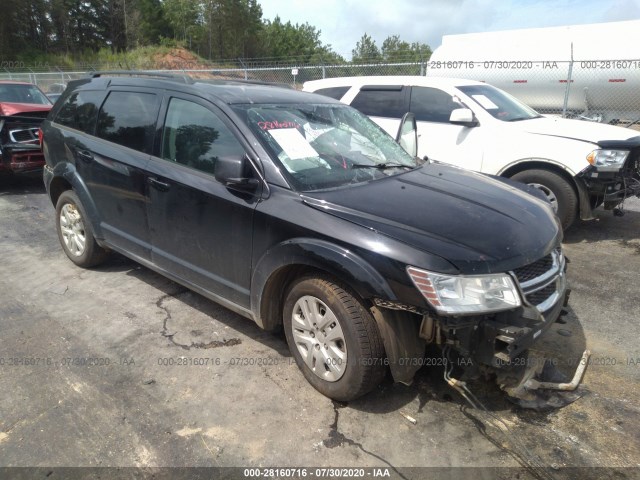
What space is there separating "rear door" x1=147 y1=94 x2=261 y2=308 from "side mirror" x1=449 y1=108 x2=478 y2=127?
364 centimetres

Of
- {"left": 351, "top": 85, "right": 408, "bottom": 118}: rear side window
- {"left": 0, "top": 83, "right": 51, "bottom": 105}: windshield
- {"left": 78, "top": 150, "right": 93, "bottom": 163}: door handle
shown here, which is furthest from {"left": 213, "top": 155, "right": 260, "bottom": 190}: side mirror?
{"left": 0, "top": 83, "right": 51, "bottom": 105}: windshield

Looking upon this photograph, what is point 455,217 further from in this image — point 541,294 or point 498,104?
point 498,104

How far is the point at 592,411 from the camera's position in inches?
108

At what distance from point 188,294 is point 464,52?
46.3ft

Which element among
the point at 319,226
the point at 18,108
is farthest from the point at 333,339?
the point at 18,108

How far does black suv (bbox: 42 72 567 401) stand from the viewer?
92.5 inches

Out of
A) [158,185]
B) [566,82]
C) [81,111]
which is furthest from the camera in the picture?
[566,82]

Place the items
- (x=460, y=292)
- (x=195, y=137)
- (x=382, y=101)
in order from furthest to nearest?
1. (x=382, y=101)
2. (x=195, y=137)
3. (x=460, y=292)

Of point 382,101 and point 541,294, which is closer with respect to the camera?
point 541,294

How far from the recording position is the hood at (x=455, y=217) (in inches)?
94.0

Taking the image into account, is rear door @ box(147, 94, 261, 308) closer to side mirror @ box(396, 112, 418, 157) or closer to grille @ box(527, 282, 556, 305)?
grille @ box(527, 282, 556, 305)

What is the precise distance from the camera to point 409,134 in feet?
15.0

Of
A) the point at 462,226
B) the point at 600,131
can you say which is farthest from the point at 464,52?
the point at 462,226

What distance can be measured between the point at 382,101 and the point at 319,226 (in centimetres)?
460
